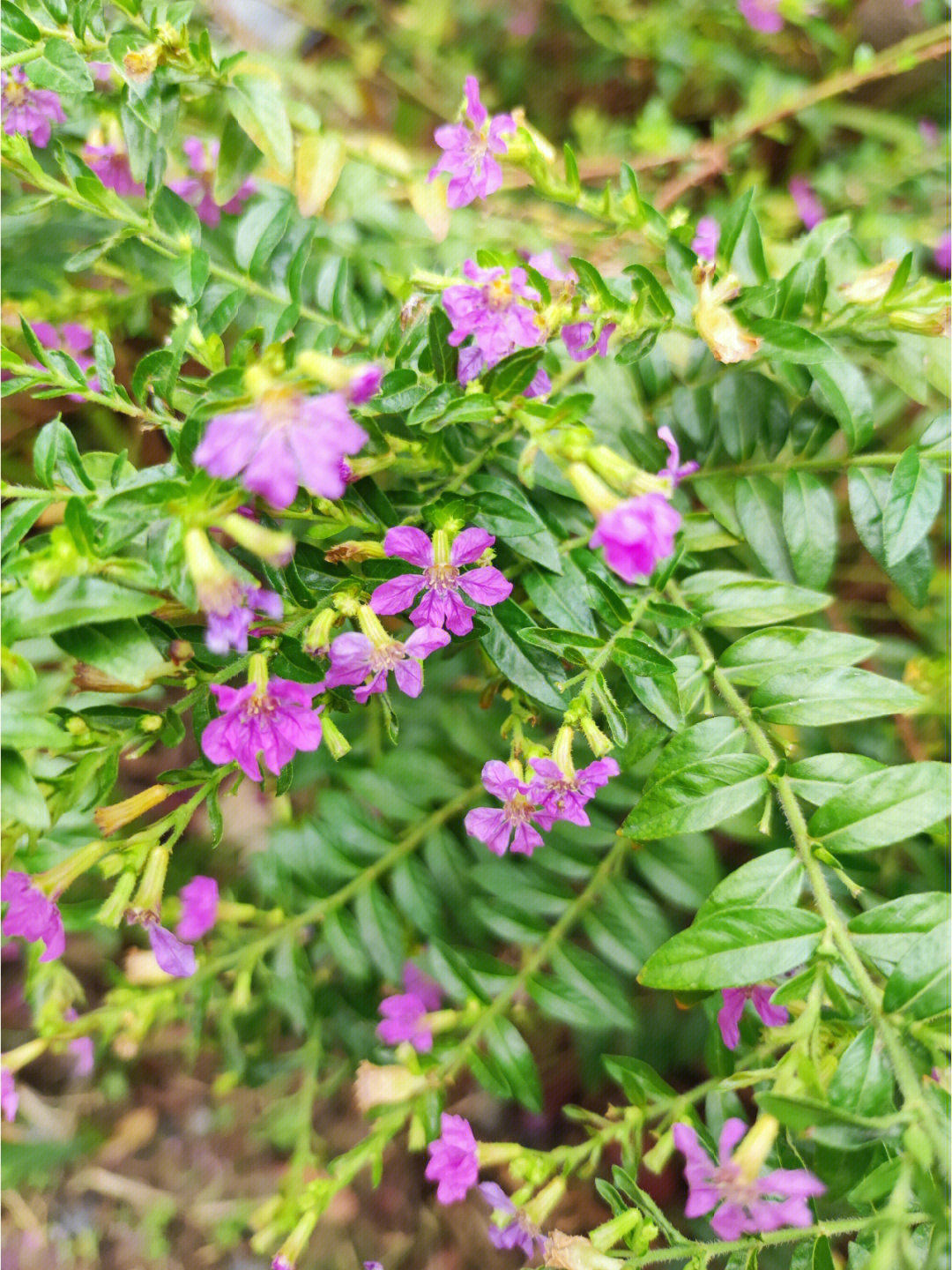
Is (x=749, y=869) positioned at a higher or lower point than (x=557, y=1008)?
higher

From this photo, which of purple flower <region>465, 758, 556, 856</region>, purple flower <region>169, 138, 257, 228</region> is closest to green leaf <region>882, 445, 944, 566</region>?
purple flower <region>465, 758, 556, 856</region>

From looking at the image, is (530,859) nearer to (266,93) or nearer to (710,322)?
(710,322)

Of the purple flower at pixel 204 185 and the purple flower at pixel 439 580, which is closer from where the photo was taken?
the purple flower at pixel 439 580

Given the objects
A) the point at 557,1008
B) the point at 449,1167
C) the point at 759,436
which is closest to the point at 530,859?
the point at 557,1008

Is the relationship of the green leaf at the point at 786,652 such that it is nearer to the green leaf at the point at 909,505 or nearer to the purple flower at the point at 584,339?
the green leaf at the point at 909,505

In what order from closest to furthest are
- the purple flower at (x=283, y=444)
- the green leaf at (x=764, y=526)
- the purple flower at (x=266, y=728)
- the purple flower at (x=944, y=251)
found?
the purple flower at (x=283, y=444) → the purple flower at (x=266, y=728) → the green leaf at (x=764, y=526) → the purple flower at (x=944, y=251)

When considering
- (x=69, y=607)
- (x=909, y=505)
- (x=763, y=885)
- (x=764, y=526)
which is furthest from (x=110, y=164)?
(x=763, y=885)

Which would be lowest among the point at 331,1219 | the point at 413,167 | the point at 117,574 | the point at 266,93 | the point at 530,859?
the point at 331,1219

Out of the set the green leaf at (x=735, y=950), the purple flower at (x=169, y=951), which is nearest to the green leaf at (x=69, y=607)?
the purple flower at (x=169, y=951)
